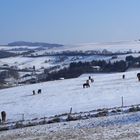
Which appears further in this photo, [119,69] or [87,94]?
[119,69]

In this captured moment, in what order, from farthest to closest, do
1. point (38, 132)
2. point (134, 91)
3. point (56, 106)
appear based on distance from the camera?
point (134, 91)
point (56, 106)
point (38, 132)

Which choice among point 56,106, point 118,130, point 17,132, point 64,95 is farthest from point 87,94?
point 118,130

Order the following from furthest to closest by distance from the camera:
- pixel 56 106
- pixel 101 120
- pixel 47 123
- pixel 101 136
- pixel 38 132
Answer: pixel 56 106 < pixel 47 123 < pixel 101 120 < pixel 38 132 < pixel 101 136

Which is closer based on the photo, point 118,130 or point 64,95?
point 118,130

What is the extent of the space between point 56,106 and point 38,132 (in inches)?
787

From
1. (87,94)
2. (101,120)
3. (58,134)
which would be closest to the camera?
(58,134)

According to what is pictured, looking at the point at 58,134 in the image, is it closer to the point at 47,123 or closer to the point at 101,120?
the point at 101,120

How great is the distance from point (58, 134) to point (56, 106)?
21.9m

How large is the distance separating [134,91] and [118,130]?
28819 millimetres

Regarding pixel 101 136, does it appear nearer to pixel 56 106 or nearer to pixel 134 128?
pixel 134 128

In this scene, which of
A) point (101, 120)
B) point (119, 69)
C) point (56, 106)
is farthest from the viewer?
point (119, 69)

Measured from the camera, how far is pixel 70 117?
28.6 metres

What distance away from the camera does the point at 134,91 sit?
49.4 meters

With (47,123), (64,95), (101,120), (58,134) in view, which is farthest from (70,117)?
(64,95)
